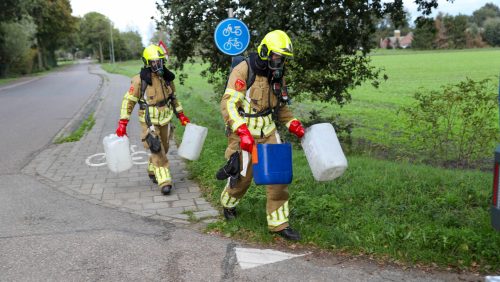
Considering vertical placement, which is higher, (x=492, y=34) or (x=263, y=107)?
(x=492, y=34)

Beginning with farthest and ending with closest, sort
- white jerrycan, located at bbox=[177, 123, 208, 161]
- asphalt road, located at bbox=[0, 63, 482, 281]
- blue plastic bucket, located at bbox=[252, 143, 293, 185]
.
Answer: white jerrycan, located at bbox=[177, 123, 208, 161] < blue plastic bucket, located at bbox=[252, 143, 293, 185] < asphalt road, located at bbox=[0, 63, 482, 281]

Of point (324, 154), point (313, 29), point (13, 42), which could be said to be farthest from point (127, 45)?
point (324, 154)

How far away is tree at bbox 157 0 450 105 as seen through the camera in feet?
24.5

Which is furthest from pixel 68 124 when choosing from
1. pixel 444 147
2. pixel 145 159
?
pixel 444 147

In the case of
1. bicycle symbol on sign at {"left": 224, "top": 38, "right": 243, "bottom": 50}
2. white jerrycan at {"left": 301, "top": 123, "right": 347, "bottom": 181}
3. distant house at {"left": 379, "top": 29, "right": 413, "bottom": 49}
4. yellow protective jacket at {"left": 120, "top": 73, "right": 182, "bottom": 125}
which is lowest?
white jerrycan at {"left": 301, "top": 123, "right": 347, "bottom": 181}

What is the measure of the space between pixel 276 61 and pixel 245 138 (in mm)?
787

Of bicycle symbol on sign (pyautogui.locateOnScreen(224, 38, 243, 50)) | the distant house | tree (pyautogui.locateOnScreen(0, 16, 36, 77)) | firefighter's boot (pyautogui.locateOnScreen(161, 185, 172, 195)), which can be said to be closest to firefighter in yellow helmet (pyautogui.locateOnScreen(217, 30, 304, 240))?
firefighter's boot (pyautogui.locateOnScreen(161, 185, 172, 195))

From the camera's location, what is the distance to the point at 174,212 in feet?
18.0

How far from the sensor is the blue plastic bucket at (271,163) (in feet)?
14.1

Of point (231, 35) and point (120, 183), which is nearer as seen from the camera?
point (120, 183)

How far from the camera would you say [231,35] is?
7.35 meters

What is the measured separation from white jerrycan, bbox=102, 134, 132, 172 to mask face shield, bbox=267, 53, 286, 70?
2.92m

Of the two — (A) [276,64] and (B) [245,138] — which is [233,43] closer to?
(A) [276,64]

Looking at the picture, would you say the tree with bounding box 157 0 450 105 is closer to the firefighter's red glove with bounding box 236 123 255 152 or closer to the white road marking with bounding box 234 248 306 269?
the firefighter's red glove with bounding box 236 123 255 152
